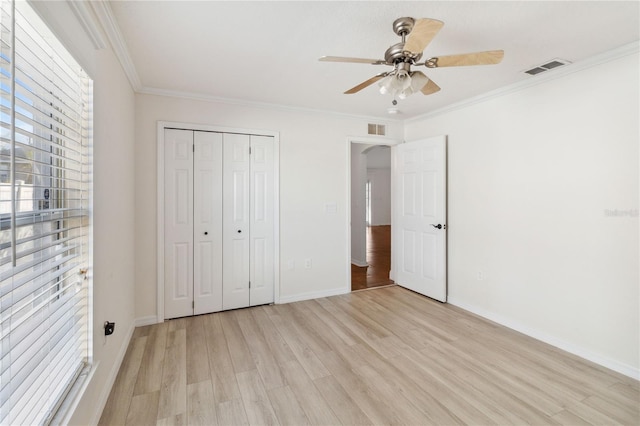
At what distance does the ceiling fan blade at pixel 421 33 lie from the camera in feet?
4.63

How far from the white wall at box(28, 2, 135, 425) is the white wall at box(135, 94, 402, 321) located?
0.33 metres

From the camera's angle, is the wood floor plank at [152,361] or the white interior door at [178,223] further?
the white interior door at [178,223]

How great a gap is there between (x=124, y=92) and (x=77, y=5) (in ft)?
3.95

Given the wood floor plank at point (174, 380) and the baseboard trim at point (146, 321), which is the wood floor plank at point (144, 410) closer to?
the wood floor plank at point (174, 380)

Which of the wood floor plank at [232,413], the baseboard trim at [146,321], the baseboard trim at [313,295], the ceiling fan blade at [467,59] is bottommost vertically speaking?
the wood floor plank at [232,413]

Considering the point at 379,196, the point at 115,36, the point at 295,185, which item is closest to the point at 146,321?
the point at 295,185

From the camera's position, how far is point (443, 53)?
2287 mm

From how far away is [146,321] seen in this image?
3045mm

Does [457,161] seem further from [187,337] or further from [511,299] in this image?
[187,337]

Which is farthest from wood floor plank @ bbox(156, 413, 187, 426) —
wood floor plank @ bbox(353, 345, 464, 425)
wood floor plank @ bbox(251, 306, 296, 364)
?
wood floor plank @ bbox(353, 345, 464, 425)

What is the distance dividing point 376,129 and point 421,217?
140 centimetres

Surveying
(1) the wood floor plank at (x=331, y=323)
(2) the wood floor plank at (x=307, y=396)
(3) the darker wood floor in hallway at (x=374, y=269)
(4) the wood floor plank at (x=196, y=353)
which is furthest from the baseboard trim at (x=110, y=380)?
(3) the darker wood floor in hallway at (x=374, y=269)

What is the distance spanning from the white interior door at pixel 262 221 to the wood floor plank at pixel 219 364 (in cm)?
64

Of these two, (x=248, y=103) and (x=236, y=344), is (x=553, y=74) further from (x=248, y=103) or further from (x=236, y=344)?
(x=236, y=344)
